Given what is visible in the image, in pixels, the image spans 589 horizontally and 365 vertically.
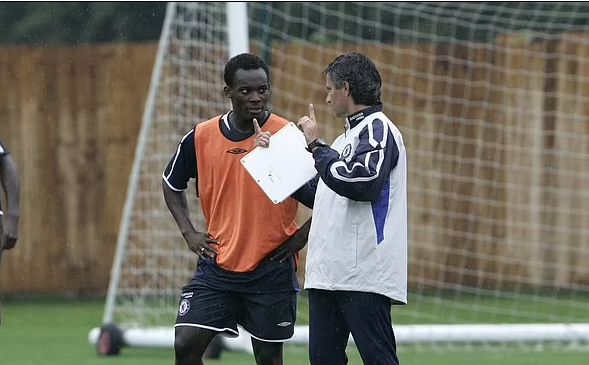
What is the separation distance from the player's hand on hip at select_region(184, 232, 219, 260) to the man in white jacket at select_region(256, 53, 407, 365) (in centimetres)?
76

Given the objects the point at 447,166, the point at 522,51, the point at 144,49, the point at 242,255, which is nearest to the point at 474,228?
the point at 447,166

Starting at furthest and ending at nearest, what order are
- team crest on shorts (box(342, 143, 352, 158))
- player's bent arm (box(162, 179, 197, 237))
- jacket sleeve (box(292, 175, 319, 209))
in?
1. player's bent arm (box(162, 179, 197, 237))
2. jacket sleeve (box(292, 175, 319, 209))
3. team crest on shorts (box(342, 143, 352, 158))

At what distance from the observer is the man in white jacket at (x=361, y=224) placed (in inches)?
266

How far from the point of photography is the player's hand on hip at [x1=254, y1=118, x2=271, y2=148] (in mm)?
7320

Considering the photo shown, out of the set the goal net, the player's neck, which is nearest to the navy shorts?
the player's neck

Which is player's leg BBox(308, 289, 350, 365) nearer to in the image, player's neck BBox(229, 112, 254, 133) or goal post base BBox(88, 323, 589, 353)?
player's neck BBox(229, 112, 254, 133)

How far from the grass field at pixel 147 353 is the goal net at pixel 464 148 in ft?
2.45

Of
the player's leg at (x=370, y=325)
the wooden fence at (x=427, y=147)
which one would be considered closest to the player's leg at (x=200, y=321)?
the player's leg at (x=370, y=325)

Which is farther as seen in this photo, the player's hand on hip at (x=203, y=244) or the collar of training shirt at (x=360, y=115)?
the player's hand on hip at (x=203, y=244)

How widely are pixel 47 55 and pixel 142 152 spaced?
12.5 ft

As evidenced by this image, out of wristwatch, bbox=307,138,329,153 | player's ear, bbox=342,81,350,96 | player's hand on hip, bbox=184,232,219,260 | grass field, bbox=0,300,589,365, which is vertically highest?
player's ear, bbox=342,81,350,96

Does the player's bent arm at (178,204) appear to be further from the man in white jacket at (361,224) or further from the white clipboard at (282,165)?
the man in white jacket at (361,224)

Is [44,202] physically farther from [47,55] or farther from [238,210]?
[238,210]

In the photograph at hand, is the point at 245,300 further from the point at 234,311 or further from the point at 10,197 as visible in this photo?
the point at 10,197
